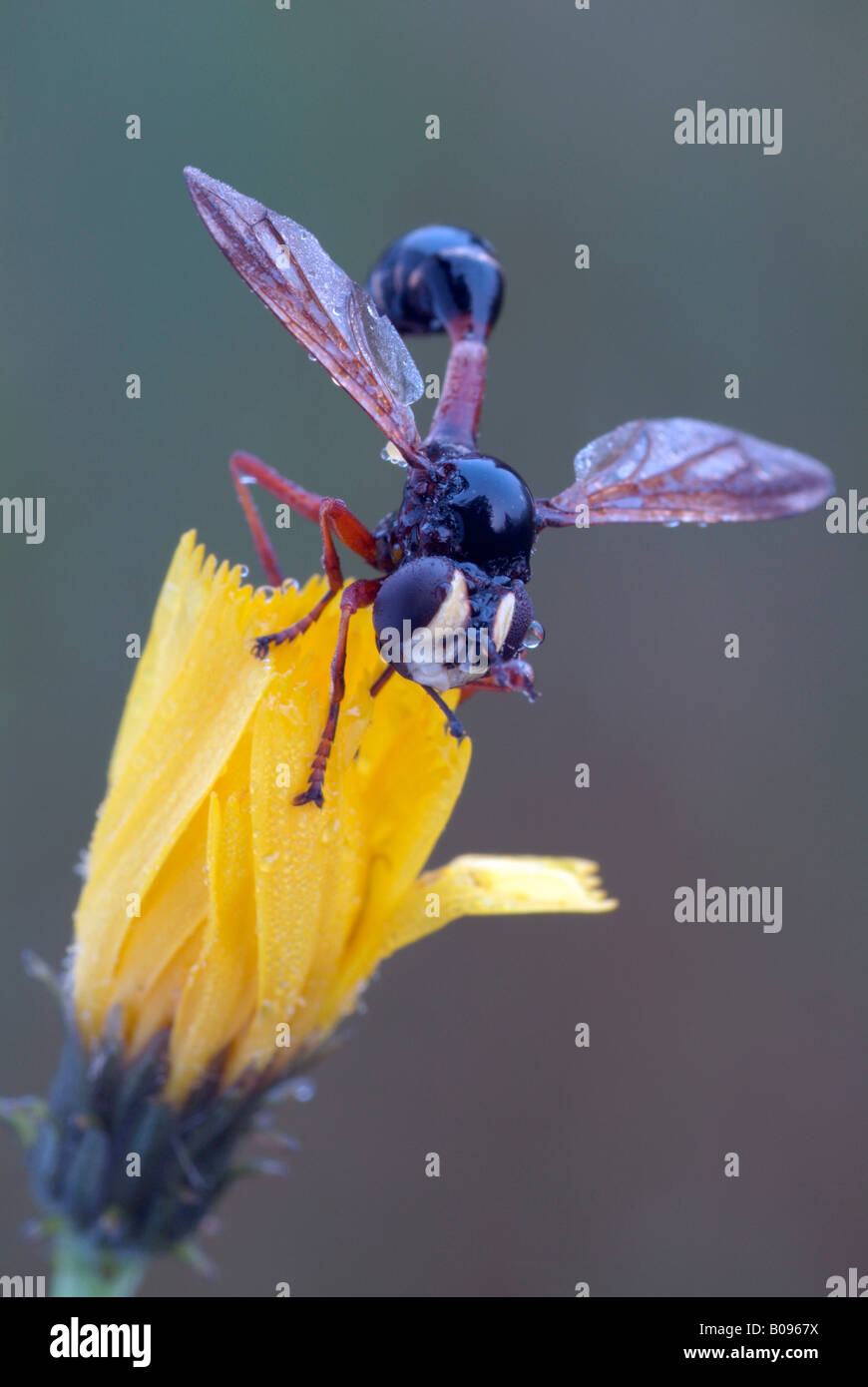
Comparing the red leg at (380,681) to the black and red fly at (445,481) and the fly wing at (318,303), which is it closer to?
the black and red fly at (445,481)

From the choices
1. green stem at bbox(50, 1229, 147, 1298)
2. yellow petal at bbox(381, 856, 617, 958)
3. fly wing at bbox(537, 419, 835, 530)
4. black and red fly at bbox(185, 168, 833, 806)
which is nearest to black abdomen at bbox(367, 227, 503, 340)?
black and red fly at bbox(185, 168, 833, 806)

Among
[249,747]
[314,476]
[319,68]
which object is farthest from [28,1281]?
[319,68]

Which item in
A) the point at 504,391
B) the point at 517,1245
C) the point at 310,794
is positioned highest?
the point at 504,391

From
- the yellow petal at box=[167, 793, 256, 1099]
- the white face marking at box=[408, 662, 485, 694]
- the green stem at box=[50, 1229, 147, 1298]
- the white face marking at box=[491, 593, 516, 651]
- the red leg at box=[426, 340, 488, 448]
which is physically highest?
the red leg at box=[426, 340, 488, 448]

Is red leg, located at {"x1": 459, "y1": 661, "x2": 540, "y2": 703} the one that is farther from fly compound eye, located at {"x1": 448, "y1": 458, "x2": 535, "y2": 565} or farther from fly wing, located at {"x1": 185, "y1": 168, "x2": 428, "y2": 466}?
fly wing, located at {"x1": 185, "y1": 168, "x2": 428, "y2": 466}

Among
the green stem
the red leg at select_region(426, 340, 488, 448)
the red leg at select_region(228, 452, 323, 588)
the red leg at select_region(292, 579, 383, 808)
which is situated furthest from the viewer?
the red leg at select_region(426, 340, 488, 448)

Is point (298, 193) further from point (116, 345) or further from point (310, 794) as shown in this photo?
point (310, 794)

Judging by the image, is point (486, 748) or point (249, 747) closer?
point (249, 747)

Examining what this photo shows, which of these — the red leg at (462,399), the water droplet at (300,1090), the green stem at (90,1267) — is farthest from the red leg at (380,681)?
the green stem at (90,1267)
